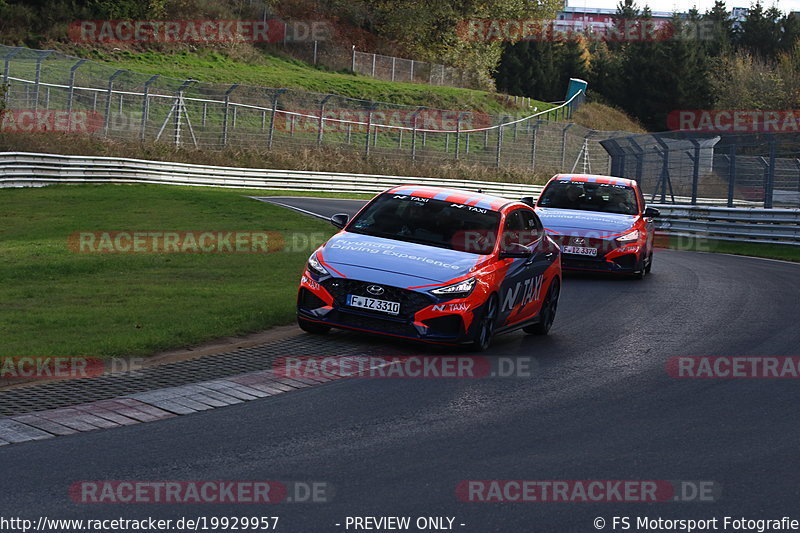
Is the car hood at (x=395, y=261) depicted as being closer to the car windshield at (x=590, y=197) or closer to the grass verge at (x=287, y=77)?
the car windshield at (x=590, y=197)

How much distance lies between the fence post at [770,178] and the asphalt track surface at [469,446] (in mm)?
17556

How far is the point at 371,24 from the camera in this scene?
77.6 m

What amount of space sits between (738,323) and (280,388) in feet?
21.9

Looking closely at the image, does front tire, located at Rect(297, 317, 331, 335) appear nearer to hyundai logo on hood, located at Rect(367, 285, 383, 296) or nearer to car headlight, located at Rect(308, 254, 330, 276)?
car headlight, located at Rect(308, 254, 330, 276)

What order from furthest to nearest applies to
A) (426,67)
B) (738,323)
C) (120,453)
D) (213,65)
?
(426,67)
(213,65)
(738,323)
(120,453)

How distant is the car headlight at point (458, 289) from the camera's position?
33.3ft

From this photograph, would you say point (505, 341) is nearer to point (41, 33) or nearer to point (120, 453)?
point (120, 453)

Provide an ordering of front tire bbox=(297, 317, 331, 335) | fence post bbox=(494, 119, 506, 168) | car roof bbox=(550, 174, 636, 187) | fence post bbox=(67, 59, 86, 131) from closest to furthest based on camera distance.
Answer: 1. front tire bbox=(297, 317, 331, 335)
2. car roof bbox=(550, 174, 636, 187)
3. fence post bbox=(67, 59, 86, 131)
4. fence post bbox=(494, 119, 506, 168)

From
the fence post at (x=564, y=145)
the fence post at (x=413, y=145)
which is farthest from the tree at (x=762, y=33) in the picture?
the fence post at (x=413, y=145)

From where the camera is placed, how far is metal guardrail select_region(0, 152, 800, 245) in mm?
27984

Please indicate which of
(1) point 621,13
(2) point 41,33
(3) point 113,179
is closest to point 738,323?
(3) point 113,179

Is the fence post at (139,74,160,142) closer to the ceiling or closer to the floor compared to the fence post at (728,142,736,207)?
closer to the ceiling

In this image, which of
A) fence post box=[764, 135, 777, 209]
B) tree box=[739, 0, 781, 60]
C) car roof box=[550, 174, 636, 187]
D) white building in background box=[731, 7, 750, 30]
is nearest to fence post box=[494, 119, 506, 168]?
fence post box=[764, 135, 777, 209]

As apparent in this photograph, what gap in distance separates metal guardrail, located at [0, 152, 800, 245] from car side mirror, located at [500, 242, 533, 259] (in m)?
17.3
